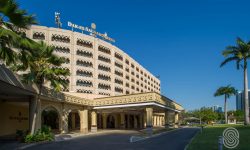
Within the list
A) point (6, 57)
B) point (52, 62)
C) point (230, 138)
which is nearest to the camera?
point (230, 138)

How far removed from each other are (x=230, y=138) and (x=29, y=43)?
12.8 metres

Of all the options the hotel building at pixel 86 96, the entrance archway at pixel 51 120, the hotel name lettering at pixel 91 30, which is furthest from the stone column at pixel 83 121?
the hotel name lettering at pixel 91 30

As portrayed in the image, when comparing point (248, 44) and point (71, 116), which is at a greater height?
point (248, 44)

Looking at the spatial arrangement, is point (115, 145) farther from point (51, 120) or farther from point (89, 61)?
point (89, 61)

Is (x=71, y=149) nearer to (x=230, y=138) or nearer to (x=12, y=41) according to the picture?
(x=12, y=41)

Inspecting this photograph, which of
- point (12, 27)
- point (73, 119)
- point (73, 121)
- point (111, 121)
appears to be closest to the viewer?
point (12, 27)

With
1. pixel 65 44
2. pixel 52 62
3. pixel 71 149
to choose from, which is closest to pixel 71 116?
pixel 65 44

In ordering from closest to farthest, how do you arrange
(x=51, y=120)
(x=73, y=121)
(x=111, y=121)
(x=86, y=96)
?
(x=73, y=121)
(x=86, y=96)
(x=51, y=120)
(x=111, y=121)

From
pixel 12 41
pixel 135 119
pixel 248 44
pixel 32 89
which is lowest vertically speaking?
pixel 135 119

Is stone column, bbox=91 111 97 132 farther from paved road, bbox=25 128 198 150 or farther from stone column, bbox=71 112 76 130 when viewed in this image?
paved road, bbox=25 128 198 150

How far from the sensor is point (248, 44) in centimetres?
5356

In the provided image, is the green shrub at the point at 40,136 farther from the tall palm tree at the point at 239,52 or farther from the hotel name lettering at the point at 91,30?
the hotel name lettering at the point at 91,30

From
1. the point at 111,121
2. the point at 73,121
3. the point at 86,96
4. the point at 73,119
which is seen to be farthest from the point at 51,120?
the point at 111,121

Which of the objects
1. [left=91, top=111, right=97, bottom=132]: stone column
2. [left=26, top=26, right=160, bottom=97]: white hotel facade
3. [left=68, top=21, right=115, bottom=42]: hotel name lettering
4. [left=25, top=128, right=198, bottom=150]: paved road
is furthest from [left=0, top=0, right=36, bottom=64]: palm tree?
[left=68, top=21, right=115, bottom=42]: hotel name lettering
